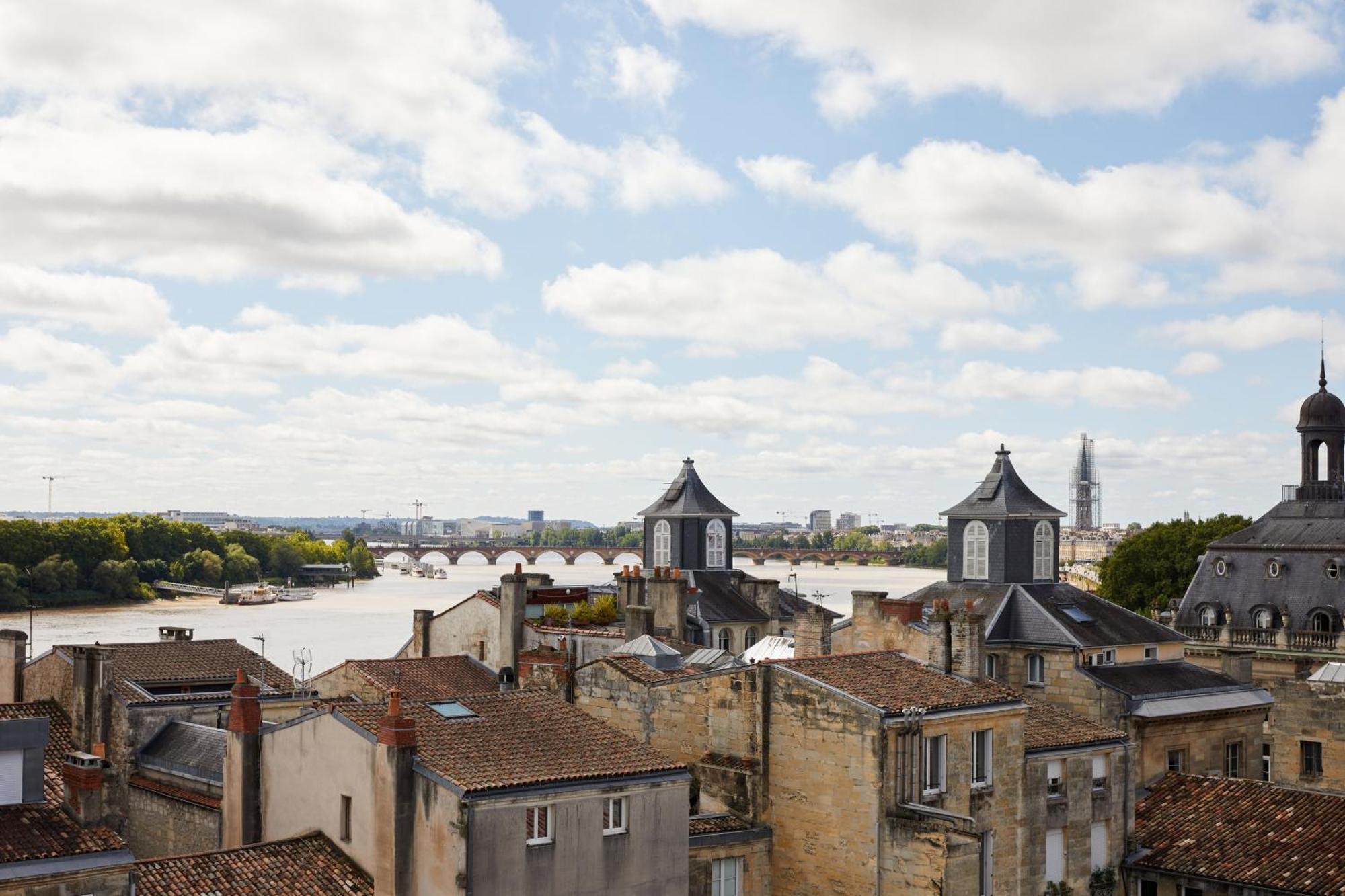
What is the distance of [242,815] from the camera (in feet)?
70.4

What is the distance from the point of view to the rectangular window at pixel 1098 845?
2645cm

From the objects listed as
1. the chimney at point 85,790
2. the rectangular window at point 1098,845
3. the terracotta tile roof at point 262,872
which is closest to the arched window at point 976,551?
the rectangular window at point 1098,845

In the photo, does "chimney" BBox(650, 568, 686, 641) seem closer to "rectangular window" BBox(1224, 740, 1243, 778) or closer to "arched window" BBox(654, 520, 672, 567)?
"rectangular window" BBox(1224, 740, 1243, 778)

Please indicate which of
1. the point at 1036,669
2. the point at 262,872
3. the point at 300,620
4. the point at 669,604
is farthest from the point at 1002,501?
the point at 300,620

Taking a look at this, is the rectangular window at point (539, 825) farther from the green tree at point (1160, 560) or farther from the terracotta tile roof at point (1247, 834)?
the green tree at point (1160, 560)

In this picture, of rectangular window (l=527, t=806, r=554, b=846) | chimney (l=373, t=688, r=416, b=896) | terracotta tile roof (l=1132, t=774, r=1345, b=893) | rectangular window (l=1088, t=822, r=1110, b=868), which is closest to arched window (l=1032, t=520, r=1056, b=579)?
terracotta tile roof (l=1132, t=774, r=1345, b=893)

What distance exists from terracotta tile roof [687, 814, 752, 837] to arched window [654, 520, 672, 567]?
35.0 metres

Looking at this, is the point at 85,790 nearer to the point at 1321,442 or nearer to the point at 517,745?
the point at 517,745

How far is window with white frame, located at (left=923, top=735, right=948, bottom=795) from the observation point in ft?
72.7

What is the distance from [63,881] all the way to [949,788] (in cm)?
1303

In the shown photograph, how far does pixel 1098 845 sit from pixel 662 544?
32929mm

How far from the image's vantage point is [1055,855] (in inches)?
1008

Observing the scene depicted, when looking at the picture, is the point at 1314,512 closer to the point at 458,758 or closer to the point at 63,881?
the point at 458,758

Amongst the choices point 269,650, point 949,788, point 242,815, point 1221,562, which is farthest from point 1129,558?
point 242,815
